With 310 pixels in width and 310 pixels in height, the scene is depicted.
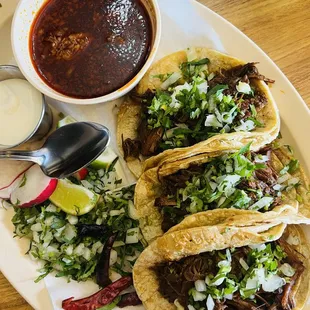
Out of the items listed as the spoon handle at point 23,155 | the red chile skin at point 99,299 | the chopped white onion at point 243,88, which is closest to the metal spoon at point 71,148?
the spoon handle at point 23,155

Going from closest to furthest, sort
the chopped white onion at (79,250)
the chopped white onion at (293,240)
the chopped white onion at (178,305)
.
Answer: the chopped white onion at (178,305), the chopped white onion at (293,240), the chopped white onion at (79,250)

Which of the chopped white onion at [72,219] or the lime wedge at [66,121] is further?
the lime wedge at [66,121]

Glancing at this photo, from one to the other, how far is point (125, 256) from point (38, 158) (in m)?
0.82

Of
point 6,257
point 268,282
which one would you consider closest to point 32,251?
point 6,257

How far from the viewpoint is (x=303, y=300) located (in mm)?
3043

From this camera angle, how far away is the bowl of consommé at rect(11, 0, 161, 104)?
318cm

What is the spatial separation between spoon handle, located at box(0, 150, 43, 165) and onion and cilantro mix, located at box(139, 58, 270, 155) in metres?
0.66

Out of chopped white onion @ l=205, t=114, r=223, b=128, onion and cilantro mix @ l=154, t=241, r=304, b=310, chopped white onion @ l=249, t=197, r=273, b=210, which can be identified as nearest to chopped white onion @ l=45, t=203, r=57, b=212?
onion and cilantro mix @ l=154, t=241, r=304, b=310

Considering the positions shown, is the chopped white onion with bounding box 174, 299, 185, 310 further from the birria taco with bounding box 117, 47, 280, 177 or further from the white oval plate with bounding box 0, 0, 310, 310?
the birria taco with bounding box 117, 47, 280, 177

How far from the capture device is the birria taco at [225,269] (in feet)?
8.96

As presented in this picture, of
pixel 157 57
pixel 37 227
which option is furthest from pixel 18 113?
pixel 157 57

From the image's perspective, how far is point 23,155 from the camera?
3.23 m

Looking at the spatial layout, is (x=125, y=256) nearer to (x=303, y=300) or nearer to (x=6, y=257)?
(x=6, y=257)

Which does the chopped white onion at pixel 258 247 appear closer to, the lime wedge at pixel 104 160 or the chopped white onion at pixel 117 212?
the chopped white onion at pixel 117 212
